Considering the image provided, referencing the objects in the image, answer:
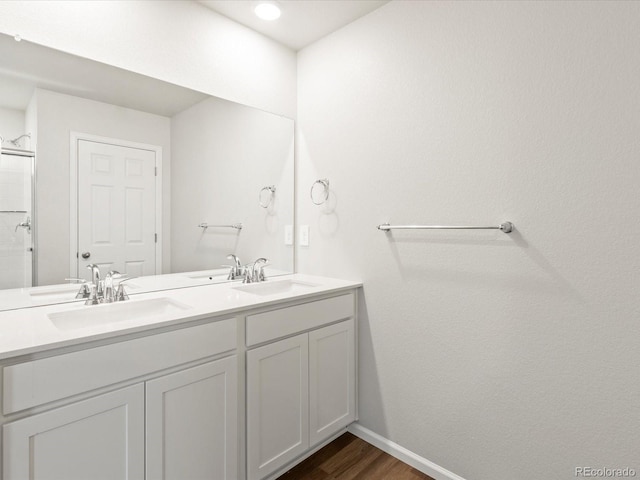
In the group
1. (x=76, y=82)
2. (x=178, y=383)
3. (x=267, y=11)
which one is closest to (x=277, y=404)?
(x=178, y=383)

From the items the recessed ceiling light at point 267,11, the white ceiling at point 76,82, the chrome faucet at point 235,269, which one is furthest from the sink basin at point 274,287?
the recessed ceiling light at point 267,11

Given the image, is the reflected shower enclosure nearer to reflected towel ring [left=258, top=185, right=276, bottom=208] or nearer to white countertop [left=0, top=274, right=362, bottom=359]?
white countertop [left=0, top=274, right=362, bottom=359]

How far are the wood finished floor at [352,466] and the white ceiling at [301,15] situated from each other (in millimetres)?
2411

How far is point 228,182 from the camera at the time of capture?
82.0 inches

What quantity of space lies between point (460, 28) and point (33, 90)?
73.2 inches

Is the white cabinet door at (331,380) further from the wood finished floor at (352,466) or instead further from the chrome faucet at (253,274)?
the chrome faucet at (253,274)

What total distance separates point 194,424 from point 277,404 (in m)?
0.40

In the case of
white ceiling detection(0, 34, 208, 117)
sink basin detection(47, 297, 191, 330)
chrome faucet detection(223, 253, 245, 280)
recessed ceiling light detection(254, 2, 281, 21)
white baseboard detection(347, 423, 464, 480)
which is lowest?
white baseboard detection(347, 423, 464, 480)

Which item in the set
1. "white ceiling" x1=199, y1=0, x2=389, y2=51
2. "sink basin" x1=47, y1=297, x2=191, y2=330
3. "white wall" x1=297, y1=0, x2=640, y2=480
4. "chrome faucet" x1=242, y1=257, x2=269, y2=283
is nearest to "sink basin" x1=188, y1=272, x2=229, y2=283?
"chrome faucet" x1=242, y1=257, x2=269, y2=283

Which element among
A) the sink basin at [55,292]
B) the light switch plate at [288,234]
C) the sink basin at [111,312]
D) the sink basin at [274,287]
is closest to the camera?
the sink basin at [111,312]

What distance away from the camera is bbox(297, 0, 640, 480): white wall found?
1231 millimetres

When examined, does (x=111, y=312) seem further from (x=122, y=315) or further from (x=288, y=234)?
(x=288, y=234)

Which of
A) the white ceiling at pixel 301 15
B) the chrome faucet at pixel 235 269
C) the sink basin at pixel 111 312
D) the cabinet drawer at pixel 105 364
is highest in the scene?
the white ceiling at pixel 301 15

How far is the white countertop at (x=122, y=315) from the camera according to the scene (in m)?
1.03
